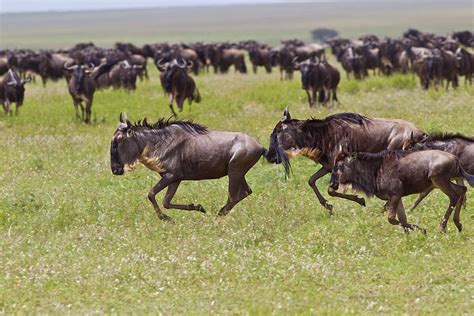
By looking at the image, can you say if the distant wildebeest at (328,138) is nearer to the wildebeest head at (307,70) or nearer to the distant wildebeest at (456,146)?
the distant wildebeest at (456,146)

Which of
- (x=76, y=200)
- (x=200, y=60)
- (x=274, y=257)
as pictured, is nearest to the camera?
(x=274, y=257)

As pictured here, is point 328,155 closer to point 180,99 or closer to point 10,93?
point 180,99

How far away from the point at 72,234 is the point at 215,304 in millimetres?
3179

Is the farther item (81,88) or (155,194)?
(81,88)

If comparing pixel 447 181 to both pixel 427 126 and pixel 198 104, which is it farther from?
pixel 198 104

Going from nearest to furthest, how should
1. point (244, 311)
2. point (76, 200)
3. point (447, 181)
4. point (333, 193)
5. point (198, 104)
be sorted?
point (244, 311)
point (447, 181)
point (333, 193)
point (76, 200)
point (198, 104)

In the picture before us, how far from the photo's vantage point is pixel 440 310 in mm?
7547

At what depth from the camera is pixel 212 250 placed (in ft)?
31.2

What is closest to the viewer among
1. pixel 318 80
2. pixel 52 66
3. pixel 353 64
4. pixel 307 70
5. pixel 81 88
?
pixel 81 88

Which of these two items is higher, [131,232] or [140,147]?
[140,147]

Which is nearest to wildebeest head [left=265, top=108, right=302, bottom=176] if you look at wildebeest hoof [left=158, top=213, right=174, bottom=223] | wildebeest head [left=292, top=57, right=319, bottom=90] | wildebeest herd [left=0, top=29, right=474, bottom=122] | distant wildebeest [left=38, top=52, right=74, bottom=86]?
wildebeest hoof [left=158, top=213, right=174, bottom=223]

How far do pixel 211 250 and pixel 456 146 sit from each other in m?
3.38

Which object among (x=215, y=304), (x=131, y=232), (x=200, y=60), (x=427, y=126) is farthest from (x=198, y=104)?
(x=200, y=60)

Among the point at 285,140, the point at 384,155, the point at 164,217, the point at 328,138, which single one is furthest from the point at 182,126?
the point at 384,155
